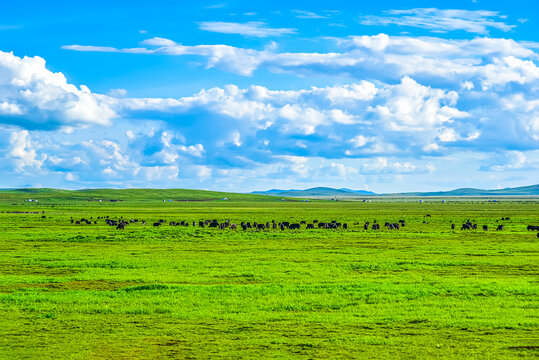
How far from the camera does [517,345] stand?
15055 millimetres

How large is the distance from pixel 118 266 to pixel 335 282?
525 inches

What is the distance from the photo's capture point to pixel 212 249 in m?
43.6

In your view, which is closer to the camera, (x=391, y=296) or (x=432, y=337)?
(x=432, y=337)

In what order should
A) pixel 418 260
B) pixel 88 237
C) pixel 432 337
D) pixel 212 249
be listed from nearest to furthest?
pixel 432 337
pixel 418 260
pixel 212 249
pixel 88 237

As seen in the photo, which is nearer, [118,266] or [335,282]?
[335,282]

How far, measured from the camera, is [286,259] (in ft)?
120

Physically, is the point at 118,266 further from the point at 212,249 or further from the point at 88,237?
the point at 88,237

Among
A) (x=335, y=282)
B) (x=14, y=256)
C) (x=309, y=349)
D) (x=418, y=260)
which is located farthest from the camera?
(x=14, y=256)

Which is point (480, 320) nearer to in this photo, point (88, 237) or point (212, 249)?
point (212, 249)

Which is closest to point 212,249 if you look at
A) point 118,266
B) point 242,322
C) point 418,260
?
point 118,266

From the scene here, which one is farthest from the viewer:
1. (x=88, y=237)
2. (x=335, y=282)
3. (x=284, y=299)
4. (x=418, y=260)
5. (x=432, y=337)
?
(x=88, y=237)

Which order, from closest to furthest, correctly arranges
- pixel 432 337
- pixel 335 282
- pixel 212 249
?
pixel 432 337, pixel 335 282, pixel 212 249

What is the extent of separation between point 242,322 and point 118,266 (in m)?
16.5

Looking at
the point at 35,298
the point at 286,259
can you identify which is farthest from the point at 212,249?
the point at 35,298
